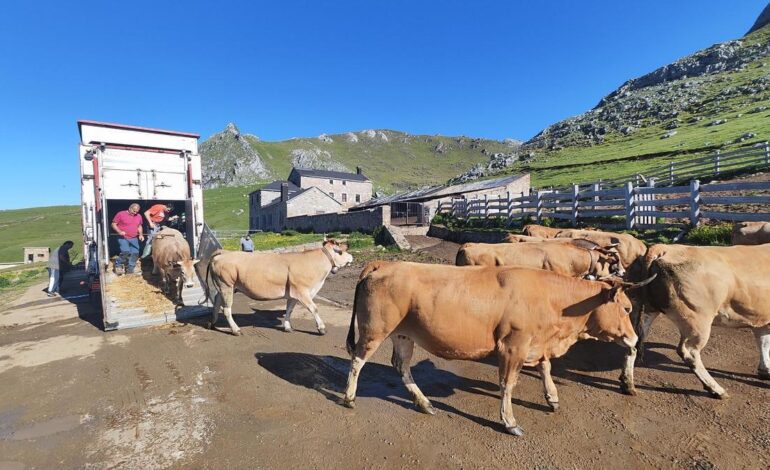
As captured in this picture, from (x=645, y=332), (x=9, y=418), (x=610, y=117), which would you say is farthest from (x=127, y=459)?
(x=610, y=117)

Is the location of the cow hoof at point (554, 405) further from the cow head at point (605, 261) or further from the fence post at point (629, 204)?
the fence post at point (629, 204)

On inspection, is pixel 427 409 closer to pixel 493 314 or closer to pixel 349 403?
pixel 349 403

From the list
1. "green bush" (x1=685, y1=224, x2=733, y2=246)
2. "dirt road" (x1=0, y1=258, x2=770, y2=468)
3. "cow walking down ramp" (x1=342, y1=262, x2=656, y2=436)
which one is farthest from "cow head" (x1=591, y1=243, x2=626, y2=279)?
"green bush" (x1=685, y1=224, x2=733, y2=246)

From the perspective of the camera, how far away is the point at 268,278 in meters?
7.96

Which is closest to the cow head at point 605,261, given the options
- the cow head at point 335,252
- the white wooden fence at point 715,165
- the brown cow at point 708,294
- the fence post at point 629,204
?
the brown cow at point 708,294

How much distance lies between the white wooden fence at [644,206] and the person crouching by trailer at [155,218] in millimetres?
15527

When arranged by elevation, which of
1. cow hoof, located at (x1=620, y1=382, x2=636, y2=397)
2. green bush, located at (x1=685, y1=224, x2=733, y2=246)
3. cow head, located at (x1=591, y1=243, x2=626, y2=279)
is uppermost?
green bush, located at (x1=685, y1=224, x2=733, y2=246)

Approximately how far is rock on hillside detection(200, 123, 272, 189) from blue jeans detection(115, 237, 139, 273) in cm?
12681

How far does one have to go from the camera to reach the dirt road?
3758 mm

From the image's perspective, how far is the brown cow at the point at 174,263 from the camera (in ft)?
31.6

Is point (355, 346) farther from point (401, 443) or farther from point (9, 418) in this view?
point (9, 418)

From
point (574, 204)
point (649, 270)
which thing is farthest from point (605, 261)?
point (574, 204)

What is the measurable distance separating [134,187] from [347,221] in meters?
19.3

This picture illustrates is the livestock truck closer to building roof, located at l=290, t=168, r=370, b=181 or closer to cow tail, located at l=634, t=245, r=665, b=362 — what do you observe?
cow tail, located at l=634, t=245, r=665, b=362
